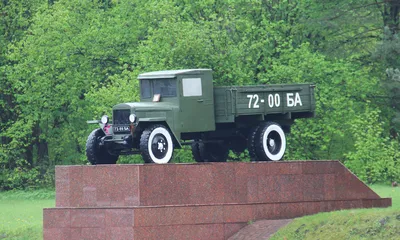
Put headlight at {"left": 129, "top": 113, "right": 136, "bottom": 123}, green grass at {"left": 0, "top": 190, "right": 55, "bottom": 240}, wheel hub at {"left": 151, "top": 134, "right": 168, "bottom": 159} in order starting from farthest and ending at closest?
1. green grass at {"left": 0, "top": 190, "right": 55, "bottom": 240}
2. wheel hub at {"left": 151, "top": 134, "right": 168, "bottom": 159}
3. headlight at {"left": 129, "top": 113, "right": 136, "bottom": 123}

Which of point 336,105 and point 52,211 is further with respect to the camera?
point 336,105

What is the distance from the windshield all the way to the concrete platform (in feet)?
6.85

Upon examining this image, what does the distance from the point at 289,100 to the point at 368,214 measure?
4661mm

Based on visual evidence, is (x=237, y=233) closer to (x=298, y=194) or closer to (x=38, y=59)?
(x=298, y=194)

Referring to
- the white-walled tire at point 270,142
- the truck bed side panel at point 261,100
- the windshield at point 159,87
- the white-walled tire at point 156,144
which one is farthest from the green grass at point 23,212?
the white-walled tire at point 270,142

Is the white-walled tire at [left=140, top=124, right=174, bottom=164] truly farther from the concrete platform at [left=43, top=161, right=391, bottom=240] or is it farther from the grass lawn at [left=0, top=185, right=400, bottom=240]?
the grass lawn at [left=0, top=185, right=400, bottom=240]

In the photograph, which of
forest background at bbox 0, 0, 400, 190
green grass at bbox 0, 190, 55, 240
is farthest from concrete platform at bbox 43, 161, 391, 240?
forest background at bbox 0, 0, 400, 190

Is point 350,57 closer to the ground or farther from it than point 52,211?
farther from it

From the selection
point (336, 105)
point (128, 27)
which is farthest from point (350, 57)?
point (128, 27)

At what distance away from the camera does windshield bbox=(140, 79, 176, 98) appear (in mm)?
24203

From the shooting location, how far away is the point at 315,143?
39.1 metres

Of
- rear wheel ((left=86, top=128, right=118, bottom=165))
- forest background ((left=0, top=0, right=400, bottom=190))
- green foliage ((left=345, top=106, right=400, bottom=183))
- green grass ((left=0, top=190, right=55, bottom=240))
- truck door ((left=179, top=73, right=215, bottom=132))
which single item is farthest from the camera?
forest background ((left=0, top=0, right=400, bottom=190))

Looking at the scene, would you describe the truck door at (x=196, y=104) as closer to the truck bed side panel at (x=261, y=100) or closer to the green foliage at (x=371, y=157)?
the truck bed side panel at (x=261, y=100)

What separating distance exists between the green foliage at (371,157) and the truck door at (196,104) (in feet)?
42.3
